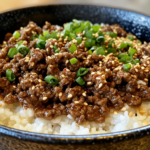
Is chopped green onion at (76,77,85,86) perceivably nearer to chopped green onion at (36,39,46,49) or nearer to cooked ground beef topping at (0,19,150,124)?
cooked ground beef topping at (0,19,150,124)

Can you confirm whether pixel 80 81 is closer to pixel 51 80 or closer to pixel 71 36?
pixel 51 80

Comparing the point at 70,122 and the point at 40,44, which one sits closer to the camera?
the point at 70,122

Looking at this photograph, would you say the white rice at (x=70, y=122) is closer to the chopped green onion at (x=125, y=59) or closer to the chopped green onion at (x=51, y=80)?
the chopped green onion at (x=51, y=80)

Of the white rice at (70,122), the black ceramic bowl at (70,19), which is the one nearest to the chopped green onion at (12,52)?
the white rice at (70,122)


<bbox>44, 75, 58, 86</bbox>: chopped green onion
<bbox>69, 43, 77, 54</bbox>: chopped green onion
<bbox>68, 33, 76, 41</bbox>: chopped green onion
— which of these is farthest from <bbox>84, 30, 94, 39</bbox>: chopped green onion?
<bbox>44, 75, 58, 86</bbox>: chopped green onion

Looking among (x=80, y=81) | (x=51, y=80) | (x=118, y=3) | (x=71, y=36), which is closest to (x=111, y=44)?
(x=71, y=36)
